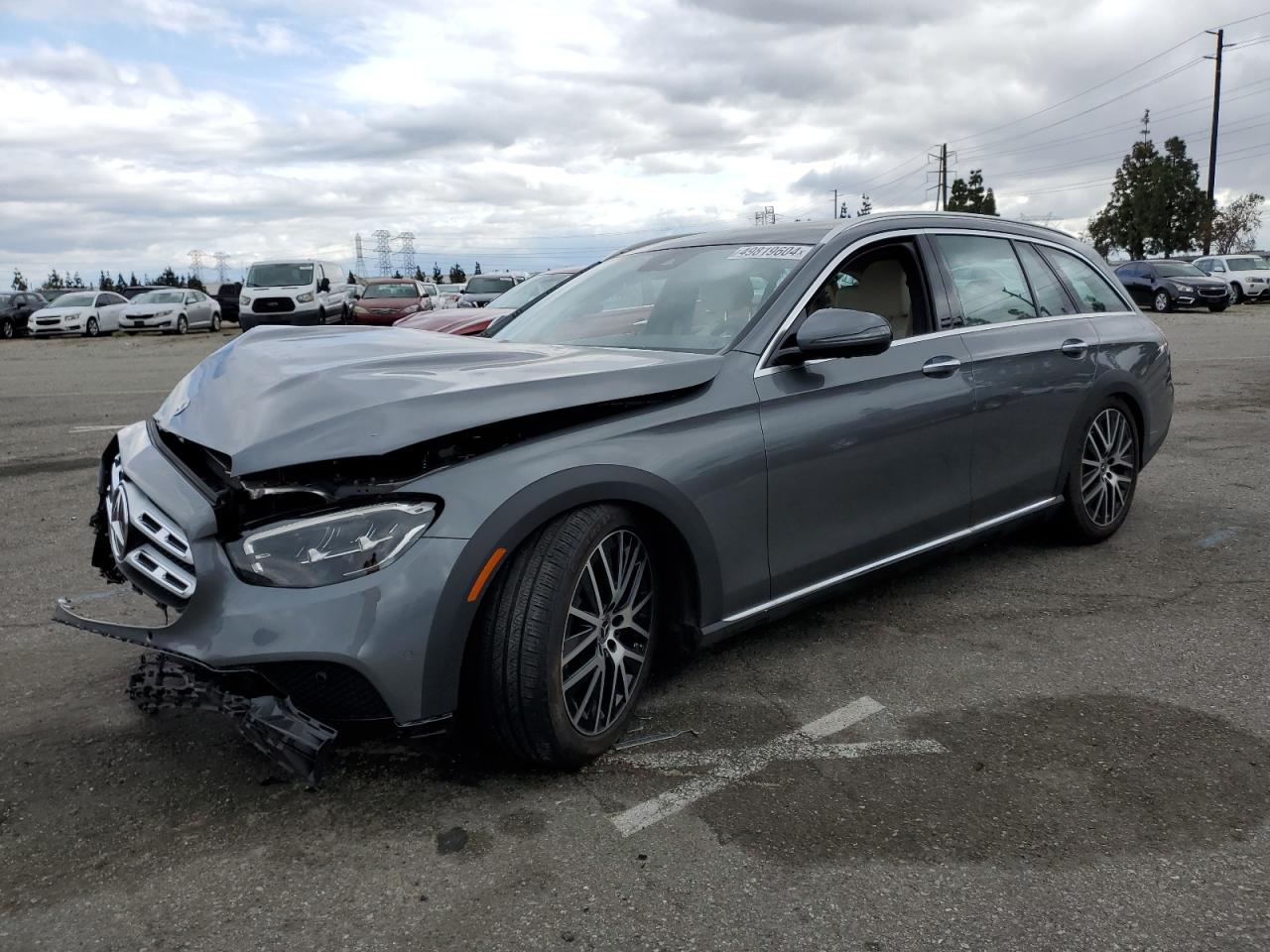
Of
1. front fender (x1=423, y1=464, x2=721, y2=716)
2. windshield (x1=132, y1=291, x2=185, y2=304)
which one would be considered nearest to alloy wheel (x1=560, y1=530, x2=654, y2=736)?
front fender (x1=423, y1=464, x2=721, y2=716)

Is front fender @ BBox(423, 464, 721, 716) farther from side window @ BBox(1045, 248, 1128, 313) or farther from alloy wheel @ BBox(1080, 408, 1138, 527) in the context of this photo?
side window @ BBox(1045, 248, 1128, 313)

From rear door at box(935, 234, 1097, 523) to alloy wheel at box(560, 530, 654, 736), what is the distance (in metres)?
1.80

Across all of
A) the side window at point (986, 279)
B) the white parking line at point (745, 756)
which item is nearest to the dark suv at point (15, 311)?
the side window at point (986, 279)

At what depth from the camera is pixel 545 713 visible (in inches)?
110

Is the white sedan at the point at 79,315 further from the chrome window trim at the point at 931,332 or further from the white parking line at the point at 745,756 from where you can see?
the white parking line at the point at 745,756

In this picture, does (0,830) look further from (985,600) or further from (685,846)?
(985,600)

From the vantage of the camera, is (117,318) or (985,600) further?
(117,318)

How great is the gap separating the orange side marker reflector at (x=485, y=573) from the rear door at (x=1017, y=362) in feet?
7.71

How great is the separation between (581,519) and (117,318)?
3329cm

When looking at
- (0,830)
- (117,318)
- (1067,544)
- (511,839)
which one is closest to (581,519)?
(511,839)

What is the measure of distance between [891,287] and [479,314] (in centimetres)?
817

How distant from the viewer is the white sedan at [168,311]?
104 ft

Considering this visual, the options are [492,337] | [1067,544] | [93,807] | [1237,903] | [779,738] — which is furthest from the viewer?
[1067,544]

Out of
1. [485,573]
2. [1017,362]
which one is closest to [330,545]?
[485,573]
